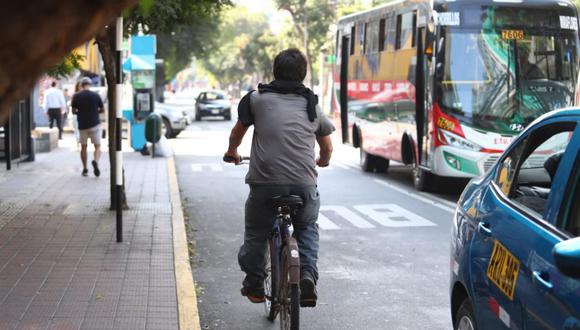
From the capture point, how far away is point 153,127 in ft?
65.1

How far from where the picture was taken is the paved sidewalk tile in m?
6.14

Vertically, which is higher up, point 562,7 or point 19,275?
point 562,7

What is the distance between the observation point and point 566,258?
9.07 ft

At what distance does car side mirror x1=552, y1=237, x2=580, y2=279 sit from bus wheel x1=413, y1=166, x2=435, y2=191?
12525 millimetres

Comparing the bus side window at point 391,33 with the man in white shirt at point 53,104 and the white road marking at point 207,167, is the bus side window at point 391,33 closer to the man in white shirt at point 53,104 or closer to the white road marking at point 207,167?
the white road marking at point 207,167

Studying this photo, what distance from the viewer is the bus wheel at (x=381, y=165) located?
19062 mm

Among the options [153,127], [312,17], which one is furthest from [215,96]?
[153,127]

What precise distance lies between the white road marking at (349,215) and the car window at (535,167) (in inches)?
264

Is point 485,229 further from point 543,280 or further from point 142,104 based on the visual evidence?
point 142,104

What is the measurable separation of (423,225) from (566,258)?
343 inches

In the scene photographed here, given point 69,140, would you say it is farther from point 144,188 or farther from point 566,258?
point 566,258

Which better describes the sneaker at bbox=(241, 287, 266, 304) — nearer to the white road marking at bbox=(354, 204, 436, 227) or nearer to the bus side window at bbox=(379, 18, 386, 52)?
the white road marking at bbox=(354, 204, 436, 227)

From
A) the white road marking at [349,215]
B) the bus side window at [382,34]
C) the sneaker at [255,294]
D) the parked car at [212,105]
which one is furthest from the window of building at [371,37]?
the parked car at [212,105]

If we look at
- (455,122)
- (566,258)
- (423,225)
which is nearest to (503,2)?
(455,122)
